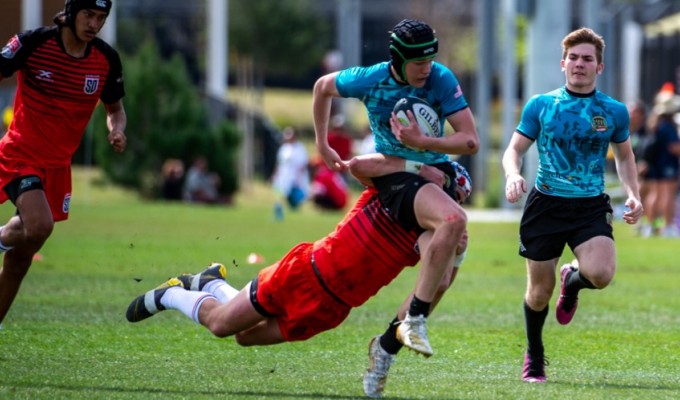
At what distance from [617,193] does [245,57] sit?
95.3ft

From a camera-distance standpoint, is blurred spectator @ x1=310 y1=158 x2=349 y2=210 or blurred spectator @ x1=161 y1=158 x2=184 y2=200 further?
blurred spectator @ x1=161 y1=158 x2=184 y2=200

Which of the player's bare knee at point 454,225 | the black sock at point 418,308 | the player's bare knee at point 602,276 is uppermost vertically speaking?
the player's bare knee at point 454,225

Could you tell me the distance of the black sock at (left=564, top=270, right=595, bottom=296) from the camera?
332 inches

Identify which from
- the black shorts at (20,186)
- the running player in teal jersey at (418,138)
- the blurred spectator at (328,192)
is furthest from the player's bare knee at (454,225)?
the blurred spectator at (328,192)

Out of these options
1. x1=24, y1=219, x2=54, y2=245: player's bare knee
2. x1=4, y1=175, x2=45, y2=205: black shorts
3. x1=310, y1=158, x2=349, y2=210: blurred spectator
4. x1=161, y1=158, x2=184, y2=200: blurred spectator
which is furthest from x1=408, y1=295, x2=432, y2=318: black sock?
x1=161, y1=158, x2=184, y2=200: blurred spectator

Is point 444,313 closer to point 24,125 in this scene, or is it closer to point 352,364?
point 352,364

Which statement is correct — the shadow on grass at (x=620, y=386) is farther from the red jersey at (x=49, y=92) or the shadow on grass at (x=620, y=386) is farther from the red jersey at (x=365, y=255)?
the red jersey at (x=49, y=92)

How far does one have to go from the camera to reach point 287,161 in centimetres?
3033

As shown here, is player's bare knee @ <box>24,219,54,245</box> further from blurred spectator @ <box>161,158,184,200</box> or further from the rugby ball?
blurred spectator @ <box>161,158,184,200</box>

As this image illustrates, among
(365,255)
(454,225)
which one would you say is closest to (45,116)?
(365,255)

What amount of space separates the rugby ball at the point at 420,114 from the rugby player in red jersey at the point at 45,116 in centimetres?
256

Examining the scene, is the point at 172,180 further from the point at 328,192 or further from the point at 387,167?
the point at 387,167

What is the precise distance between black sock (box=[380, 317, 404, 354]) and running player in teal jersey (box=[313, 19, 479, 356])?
0.10 metres

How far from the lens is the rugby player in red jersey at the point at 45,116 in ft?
29.0
